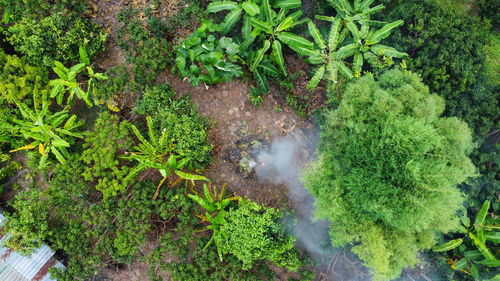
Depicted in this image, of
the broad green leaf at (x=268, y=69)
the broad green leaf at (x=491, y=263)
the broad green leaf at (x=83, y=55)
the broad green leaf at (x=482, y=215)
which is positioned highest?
the broad green leaf at (x=268, y=69)

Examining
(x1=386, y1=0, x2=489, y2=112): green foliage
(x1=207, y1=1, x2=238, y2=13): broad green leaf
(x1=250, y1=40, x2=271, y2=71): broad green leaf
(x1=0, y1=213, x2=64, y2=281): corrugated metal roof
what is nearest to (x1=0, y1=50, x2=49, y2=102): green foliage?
(x1=0, y1=213, x2=64, y2=281): corrugated metal roof

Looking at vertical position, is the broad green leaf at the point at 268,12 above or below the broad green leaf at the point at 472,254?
above

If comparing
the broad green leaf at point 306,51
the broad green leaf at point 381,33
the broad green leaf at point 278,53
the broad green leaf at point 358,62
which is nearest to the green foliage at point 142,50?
the broad green leaf at point 278,53

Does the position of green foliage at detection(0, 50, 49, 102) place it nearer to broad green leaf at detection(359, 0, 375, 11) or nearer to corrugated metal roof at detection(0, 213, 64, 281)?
corrugated metal roof at detection(0, 213, 64, 281)

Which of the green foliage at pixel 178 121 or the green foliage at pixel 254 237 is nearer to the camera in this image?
the green foliage at pixel 254 237

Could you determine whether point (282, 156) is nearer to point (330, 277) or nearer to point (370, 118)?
point (370, 118)

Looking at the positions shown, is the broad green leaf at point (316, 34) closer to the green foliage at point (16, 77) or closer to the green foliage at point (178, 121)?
the green foliage at point (178, 121)

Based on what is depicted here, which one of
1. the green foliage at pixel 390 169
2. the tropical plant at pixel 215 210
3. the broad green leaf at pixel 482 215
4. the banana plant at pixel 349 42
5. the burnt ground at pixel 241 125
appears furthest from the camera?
the burnt ground at pixel 241 125
